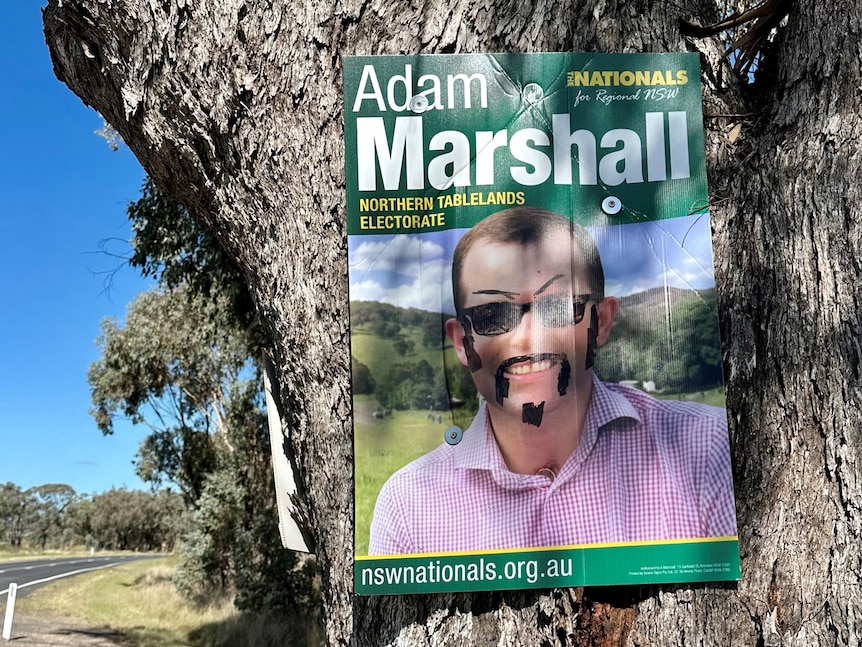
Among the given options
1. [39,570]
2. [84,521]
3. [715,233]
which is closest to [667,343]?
[715,233]

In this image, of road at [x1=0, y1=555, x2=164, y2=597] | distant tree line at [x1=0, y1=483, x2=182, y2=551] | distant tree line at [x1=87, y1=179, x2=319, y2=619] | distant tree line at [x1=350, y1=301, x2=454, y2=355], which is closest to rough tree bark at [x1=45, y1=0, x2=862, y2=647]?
distant tree line at [x1=350, y1=301, x2=454, y2=355]

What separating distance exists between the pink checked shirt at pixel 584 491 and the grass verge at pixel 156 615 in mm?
11840

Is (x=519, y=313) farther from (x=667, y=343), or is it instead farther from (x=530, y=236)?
(x=667, y=343)

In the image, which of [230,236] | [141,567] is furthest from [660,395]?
[141,567]

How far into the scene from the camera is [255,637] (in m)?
13.1

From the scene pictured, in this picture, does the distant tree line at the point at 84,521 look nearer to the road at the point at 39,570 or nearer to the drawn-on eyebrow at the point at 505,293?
the road at the point at 39,570

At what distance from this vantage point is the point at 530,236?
207 centimetres

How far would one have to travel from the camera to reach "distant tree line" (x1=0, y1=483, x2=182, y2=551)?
48.8m

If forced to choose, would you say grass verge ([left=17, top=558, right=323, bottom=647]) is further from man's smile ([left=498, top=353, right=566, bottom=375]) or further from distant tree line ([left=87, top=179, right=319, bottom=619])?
man's smile ([left=498, top=353, right=566, bottom=375])

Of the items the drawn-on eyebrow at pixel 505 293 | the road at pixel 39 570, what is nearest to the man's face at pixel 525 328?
the drawn-on eyebrow at pixel 505 293

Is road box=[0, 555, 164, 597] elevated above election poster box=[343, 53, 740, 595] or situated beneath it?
situated beneath

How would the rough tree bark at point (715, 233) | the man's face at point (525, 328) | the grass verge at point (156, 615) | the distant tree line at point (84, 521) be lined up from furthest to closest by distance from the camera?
the distant tree line at point (84, 521)
the grass verge at point (156, 615)
the man's face at point (525, 328)
the rough tree bark at point (715, 233)

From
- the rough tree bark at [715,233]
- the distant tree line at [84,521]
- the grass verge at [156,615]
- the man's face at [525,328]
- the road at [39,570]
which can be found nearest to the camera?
the rough tree bark at [715,233]

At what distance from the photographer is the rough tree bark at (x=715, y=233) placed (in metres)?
1.92
